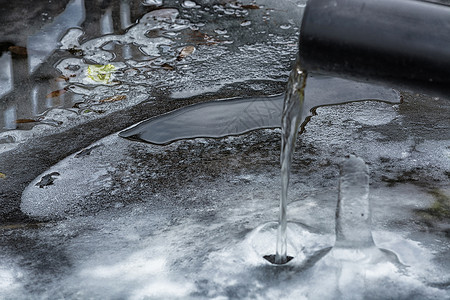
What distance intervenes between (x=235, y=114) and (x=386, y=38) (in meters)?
1.92

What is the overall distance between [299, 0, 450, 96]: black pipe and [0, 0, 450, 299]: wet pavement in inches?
29.9

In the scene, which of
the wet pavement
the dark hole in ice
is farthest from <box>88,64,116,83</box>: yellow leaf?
the dark hole in ice

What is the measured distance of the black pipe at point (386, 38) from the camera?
1.35 m

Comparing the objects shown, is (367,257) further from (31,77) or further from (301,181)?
(31,77)

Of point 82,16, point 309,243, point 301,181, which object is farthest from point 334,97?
point 82,16

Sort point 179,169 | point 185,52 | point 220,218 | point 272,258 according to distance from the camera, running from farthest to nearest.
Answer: point 185,52
point 179,169
point 220,218
point 272,258

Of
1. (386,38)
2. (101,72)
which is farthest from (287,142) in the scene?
(101,72)

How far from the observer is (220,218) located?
2293 mm

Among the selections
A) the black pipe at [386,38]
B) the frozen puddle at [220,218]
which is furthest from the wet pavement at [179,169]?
the black pipe at [386,38]

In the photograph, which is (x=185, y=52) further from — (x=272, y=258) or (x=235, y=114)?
(x=272, y=258)

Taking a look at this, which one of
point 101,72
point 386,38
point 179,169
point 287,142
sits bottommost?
point 179,169

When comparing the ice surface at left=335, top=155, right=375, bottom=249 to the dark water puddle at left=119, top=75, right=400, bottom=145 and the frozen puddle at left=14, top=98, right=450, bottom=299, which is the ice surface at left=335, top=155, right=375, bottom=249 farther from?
the dark water puddle at left=119, top=75, right=400, bottom=145

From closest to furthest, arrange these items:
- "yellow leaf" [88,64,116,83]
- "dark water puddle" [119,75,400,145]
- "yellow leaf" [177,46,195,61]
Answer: "dark water puddle" [119,75,400,145], "yellow leaf" [88,64,116,83], "yellow leaf" [177,46,195,61]

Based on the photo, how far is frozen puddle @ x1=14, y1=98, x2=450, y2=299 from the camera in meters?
1.92
